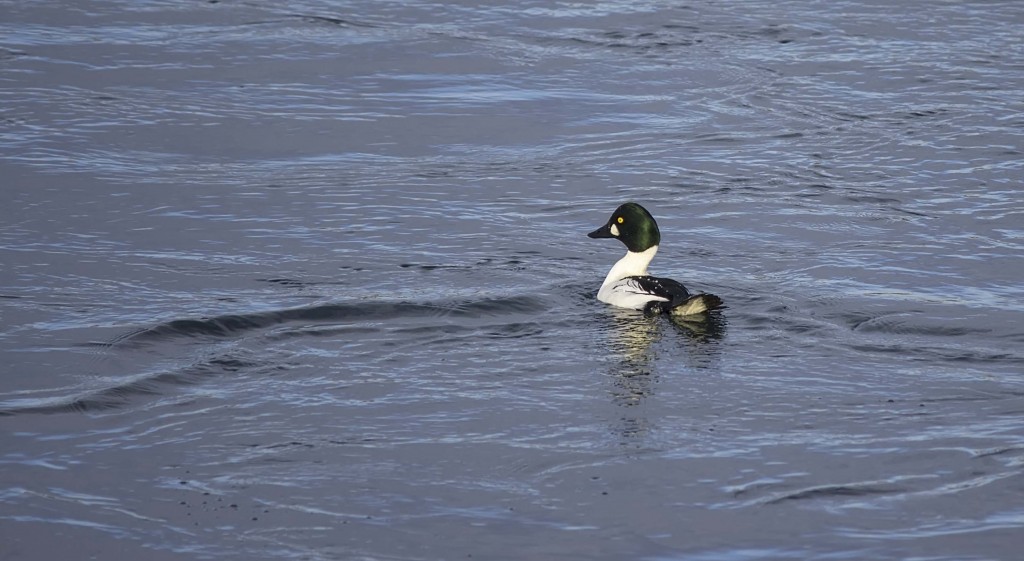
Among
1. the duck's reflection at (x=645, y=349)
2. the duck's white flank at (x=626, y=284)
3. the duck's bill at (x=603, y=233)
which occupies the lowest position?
the duck's reflection at (x=645, y=349)

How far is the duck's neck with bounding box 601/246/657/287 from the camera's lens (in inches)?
446

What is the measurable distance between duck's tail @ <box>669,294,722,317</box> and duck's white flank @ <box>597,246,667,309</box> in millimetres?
217

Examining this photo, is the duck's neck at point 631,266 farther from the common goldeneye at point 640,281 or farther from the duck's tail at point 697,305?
the duck's tail at point 697,305

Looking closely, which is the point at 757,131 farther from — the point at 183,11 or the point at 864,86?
the point at 183,11

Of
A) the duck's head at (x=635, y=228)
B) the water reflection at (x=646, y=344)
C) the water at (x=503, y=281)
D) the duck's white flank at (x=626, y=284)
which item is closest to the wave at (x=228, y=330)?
the water at (x=503, y=281)

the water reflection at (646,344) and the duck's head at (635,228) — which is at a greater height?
the duck's head at (635,228)

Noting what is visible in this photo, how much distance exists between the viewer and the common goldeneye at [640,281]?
34.4ft

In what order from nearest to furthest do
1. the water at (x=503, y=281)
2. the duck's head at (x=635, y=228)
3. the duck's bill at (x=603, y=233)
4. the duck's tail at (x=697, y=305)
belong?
the water at (x=503, y=281) < the duck's tail at (x=697, y=305) < the duck's head at (x=635, y=228) < the duck's bill at (x=603, y=233)

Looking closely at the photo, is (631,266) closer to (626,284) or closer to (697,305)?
(626,284)

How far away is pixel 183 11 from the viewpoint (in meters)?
20.0

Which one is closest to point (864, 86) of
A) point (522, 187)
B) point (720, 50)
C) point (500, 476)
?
point (720, 50)

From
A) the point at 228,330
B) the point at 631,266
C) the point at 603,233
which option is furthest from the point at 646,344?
the point at 228,330

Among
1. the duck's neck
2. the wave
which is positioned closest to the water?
the wave

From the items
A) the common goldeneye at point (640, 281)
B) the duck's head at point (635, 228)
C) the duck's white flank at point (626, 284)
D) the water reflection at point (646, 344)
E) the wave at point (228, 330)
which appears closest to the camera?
the wave at point (228, 330)
